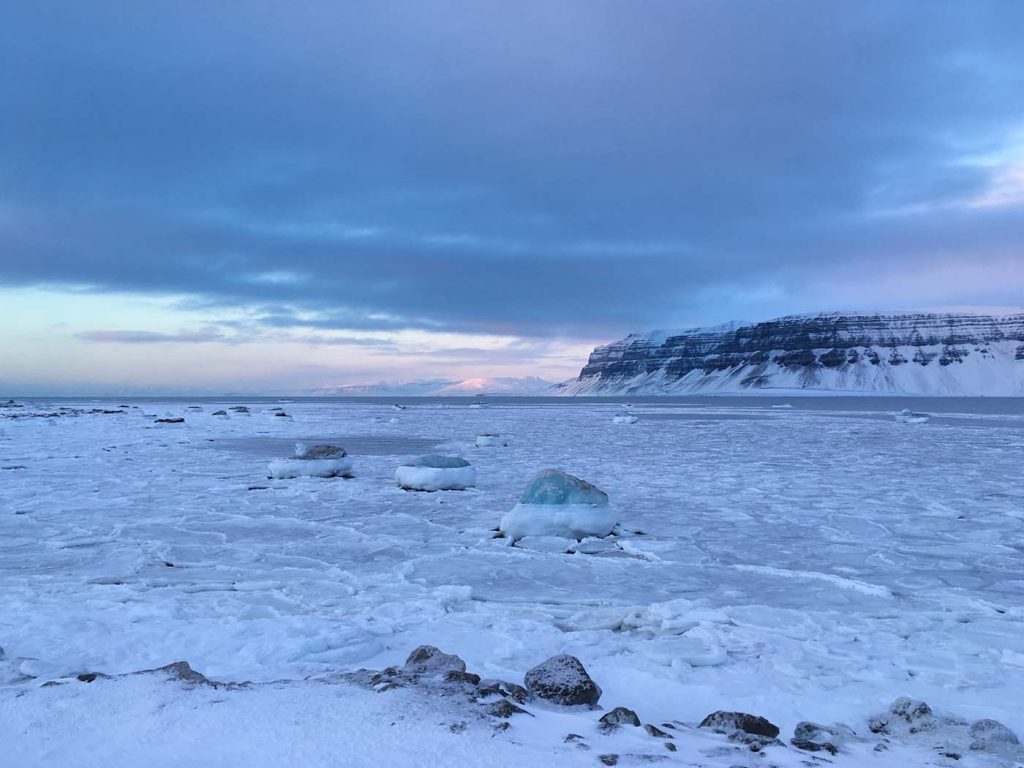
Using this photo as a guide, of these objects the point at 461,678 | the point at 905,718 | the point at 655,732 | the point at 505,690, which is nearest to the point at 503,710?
the point at 505,690

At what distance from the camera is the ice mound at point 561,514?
354 inches

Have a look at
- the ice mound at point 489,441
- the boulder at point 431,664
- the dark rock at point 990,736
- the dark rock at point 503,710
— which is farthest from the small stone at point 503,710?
the ice mound at point 489,441

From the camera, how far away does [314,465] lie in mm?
15172

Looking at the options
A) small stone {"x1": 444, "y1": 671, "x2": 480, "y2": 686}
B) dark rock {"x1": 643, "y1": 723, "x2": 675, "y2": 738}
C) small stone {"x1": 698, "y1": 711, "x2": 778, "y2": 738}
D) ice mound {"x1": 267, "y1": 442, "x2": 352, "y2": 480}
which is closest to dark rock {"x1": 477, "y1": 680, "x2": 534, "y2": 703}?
small stone {"x1": 444, "y1": 671, "x2": 480, "y2": 686}

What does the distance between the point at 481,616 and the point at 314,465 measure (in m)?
10.2

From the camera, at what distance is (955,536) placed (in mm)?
8773

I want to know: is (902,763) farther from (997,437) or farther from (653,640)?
(997,437)

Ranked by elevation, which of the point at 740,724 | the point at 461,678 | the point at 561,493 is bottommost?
the point at 740,724

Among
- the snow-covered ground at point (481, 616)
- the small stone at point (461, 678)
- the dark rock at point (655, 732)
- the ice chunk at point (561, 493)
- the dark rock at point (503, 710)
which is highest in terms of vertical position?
the ice chunk at point (561, 493)

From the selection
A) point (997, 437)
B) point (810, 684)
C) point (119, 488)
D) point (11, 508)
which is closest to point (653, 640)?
point (810, 684)

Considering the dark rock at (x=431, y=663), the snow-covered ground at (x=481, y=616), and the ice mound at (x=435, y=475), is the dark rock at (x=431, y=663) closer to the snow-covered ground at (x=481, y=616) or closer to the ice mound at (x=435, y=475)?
the snow-covered ground at (x=481, y=616)

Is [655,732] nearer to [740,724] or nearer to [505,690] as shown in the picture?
[740,724]

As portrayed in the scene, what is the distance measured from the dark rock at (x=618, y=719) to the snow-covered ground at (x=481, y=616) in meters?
0.10

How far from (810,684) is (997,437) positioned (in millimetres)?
28008
